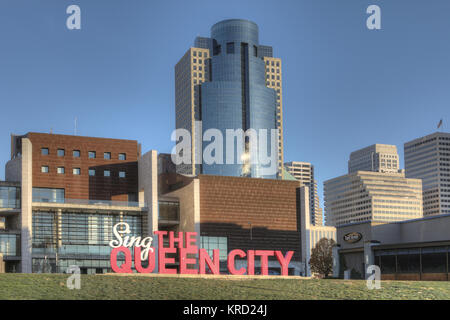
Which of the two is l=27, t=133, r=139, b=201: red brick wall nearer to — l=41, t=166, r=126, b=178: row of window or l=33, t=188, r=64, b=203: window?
l=41, t=166, r=126, b=178: row of window

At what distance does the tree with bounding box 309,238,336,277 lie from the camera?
17688 cm

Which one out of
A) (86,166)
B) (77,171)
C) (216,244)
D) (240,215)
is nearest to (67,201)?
(77,171)

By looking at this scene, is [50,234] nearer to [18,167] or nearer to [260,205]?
[18,167]

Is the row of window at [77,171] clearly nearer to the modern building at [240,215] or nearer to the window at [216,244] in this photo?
the modern building at [240,215]

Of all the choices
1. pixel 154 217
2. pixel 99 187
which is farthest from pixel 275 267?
pixel 99 187

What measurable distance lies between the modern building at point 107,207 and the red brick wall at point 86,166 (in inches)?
7.4

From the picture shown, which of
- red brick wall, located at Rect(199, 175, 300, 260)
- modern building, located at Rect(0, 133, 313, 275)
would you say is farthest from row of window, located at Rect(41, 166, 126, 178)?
red brick wall, located at Rect(199, 175, 300, 260)

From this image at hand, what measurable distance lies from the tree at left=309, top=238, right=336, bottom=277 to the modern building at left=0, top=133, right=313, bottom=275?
139 ft

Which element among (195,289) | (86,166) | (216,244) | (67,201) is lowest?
(195,289)

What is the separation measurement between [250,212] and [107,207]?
94.2 feet

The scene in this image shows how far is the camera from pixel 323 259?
587 ft

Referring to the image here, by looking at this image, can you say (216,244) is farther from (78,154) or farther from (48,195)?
(48,195)

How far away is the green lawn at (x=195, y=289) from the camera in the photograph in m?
54.7
